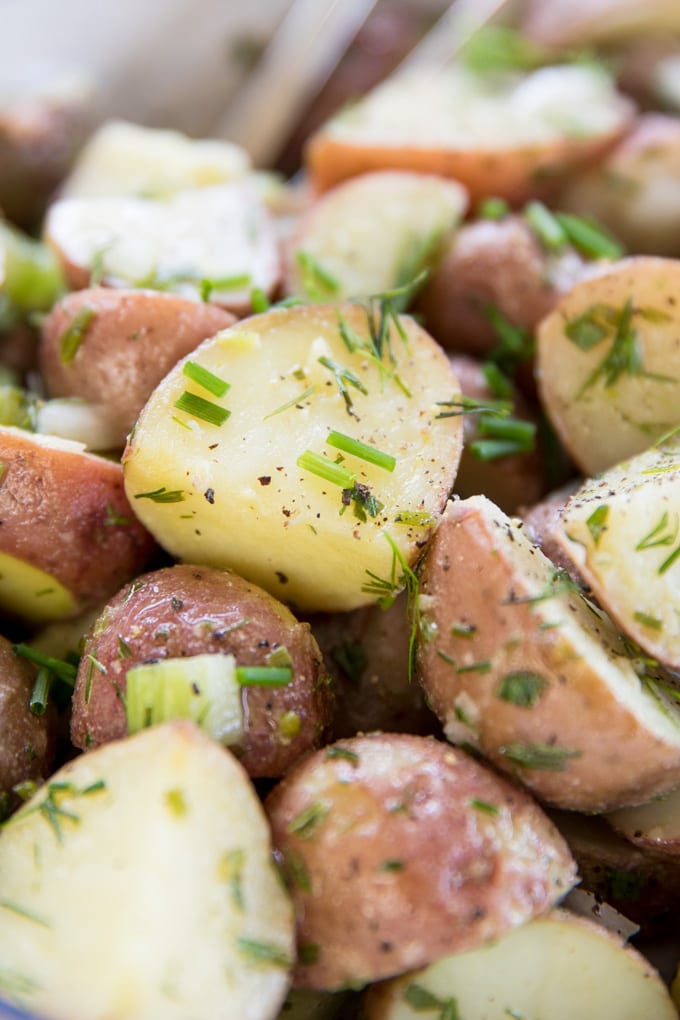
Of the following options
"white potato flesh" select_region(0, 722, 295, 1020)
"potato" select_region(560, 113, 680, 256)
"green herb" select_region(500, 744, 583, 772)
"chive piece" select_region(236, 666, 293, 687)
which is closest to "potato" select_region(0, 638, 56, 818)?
"white potato flesh" select_region(0, 722, 295, 1020)

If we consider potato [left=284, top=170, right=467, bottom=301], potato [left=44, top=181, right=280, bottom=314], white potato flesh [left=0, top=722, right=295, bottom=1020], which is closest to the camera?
white potato flesh [left=0, top=722, right=295, bottom=1020]

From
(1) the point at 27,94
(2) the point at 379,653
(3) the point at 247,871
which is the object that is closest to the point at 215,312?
(2) the point at 379,653

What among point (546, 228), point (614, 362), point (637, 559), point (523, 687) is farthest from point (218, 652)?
point (546, 228)

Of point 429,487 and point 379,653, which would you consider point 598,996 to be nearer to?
point 379,653

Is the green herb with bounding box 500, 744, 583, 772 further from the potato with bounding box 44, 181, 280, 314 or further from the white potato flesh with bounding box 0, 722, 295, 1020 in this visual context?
the potato with bounding box 44, 181, 280, 314

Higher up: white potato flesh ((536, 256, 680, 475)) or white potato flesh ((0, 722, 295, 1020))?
white potato flesh ((536, 256, 680, 475))

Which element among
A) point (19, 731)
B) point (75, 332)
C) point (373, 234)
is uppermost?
point (373, 234)

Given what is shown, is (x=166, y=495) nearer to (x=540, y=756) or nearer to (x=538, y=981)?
(x=540, y=756)
